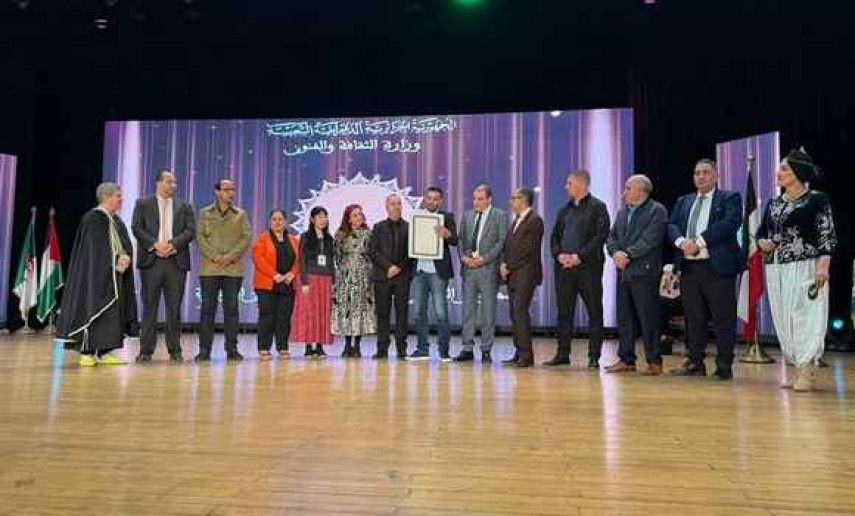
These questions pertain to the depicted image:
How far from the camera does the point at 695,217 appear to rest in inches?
159

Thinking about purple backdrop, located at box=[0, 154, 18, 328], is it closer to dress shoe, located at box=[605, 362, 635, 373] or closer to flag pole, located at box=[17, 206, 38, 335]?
flag pole, located at box=[17, 206, 38, 335]

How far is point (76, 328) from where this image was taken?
4258 millimetres

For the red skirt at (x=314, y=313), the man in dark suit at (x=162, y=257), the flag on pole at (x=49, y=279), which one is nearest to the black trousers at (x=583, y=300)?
the red skirt at (x=314, y=313)

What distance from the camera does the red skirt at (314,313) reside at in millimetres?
5148

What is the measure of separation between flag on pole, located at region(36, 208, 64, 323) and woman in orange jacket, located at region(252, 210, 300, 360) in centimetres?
460

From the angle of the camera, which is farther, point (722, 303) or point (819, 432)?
point (722, 303)

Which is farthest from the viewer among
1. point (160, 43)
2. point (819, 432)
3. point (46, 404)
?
point (160, 43)

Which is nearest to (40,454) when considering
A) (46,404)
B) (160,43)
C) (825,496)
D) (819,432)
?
(46,404)

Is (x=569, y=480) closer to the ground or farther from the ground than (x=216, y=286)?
closer to the ground

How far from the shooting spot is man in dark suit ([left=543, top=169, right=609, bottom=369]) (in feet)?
14.7

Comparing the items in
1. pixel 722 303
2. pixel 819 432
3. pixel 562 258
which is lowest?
pixel 819 432

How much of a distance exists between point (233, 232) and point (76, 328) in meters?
1.19

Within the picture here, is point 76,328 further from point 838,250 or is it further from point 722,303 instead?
point 838,250

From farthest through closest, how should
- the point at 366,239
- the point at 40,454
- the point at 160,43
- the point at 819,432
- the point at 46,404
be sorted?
the point at 160,43
the point at 366,239
the point at 46,404
the point at 819,432
the point at 40,454
